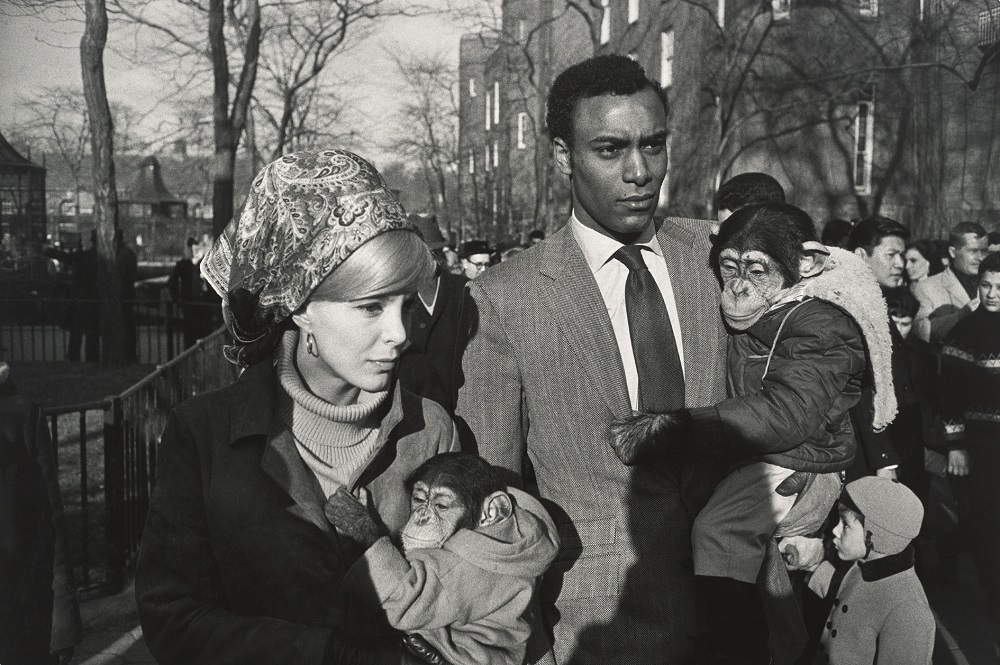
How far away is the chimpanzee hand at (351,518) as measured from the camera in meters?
2.06

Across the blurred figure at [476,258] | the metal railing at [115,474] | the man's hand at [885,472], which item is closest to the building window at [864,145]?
the blurred figure at [476,258]

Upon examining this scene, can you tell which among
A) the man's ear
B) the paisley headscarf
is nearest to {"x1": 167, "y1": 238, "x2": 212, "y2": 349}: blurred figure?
the man's ear

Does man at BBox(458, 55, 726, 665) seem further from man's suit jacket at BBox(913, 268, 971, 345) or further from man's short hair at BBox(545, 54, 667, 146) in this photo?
man's suit jacket at BBox(913, 268, 971, 345)

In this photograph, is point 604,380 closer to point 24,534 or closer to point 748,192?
point 24,534

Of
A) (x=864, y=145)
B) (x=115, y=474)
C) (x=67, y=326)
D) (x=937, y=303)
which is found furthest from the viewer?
(x=864, y=145)

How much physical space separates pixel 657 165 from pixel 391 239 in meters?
1.00

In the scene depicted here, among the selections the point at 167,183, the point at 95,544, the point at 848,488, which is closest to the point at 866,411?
the point at 848,488

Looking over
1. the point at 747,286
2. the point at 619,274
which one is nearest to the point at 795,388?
the point at 747,286

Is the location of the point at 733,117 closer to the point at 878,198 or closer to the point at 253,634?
the point at 878,198

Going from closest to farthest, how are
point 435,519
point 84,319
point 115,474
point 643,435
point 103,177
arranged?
point 435,519 < point 643,435 < point 115,474 < point 103,177 < point 84,319

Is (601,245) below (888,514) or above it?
above

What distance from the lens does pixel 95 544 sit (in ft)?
22.2

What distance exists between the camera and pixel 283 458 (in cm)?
210

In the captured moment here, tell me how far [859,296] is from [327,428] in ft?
5.42
